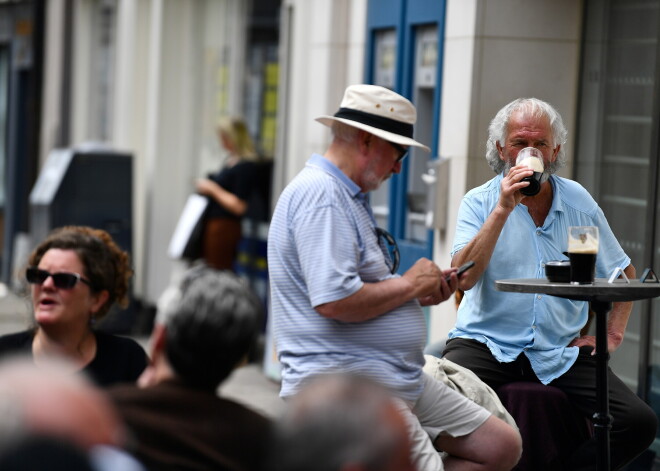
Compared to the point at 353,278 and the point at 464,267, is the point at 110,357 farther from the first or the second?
the point at 464,267

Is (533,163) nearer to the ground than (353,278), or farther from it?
farther from it

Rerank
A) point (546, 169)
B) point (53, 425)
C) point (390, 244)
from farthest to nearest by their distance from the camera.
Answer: point (546, 169) < point (390, 244) < point (53, 425)

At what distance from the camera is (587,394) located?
16.3 ft

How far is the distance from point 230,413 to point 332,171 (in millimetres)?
1625

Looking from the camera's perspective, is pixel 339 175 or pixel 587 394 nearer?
pixel 339 175

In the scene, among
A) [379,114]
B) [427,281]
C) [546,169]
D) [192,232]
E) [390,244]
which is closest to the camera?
[427,281]

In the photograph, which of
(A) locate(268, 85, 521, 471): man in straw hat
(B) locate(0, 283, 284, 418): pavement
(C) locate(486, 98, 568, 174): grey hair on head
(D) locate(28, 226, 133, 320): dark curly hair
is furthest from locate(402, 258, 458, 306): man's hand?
(B) locate(0, 283, 284, 418): pavement

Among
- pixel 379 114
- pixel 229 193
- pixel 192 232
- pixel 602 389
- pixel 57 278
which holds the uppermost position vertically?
pixel 379 114

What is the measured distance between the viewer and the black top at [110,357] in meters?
4.34

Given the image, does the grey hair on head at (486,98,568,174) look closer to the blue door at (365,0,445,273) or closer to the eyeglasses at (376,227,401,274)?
the eyeglasses at (376,227,401,274)

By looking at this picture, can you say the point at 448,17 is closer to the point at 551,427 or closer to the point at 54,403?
the point at 551,427

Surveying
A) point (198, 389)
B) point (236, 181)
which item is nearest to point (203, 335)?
point (198, 389)

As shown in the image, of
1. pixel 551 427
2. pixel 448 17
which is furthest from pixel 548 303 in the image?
pixel 448 17

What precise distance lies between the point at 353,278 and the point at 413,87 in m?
4.28
